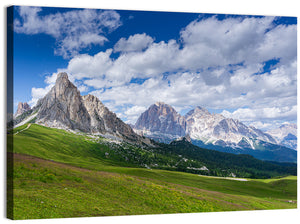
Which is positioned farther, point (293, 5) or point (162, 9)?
point (293, 5)

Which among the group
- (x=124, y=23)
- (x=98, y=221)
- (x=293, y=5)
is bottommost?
(x=98, y=221)

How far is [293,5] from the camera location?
3391 cm

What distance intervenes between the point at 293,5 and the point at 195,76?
741 inches

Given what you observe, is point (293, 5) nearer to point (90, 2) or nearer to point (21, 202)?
point (90, 2)

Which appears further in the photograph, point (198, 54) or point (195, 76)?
point (195, 76)

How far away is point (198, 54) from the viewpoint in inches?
1506

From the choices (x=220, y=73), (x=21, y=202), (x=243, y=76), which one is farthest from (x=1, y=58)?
(x=243, y=76)


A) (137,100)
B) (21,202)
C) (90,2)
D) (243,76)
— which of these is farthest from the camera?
(137,100)

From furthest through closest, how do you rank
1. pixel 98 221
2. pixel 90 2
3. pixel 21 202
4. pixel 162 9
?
pixel 162 9
pixel 90 2
pixel 98 221
pixel 21 202

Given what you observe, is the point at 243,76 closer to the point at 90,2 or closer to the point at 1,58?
the point at 90,2

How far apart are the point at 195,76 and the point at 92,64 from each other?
19766mm

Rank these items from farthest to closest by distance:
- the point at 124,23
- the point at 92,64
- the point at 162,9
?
1. the point at 92,64
2. the point at 124,23
3. the point at 162,9

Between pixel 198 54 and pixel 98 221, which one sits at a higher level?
pixel 198 54

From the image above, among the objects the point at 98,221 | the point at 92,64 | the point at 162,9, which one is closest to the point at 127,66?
the point at 92,64
